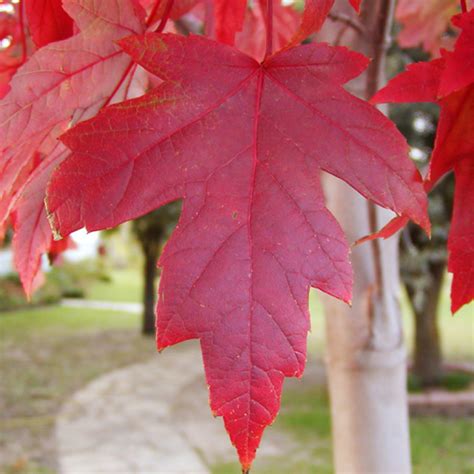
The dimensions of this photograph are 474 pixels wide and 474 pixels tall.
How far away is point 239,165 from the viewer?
0.45 metres

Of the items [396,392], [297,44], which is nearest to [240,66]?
[297,44]

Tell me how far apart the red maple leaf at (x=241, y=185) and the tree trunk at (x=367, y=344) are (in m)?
0.56

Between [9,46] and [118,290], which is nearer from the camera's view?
[9,46]

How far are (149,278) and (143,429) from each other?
323 centimetres

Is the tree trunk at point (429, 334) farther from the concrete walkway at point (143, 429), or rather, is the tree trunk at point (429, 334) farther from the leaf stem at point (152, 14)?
the leaf stem at point (152, 14)

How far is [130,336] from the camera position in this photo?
7648 millimetres

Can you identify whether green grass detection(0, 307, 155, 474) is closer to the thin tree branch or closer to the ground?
the ground

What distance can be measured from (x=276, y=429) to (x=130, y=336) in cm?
356

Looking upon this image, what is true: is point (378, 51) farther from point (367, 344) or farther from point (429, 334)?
point (429, 334)

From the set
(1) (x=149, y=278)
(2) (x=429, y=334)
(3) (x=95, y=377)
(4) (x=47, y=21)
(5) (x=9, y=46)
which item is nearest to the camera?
(4) (x=47, y=21)

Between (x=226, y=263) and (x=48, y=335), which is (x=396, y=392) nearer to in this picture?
(x=226, y=263)

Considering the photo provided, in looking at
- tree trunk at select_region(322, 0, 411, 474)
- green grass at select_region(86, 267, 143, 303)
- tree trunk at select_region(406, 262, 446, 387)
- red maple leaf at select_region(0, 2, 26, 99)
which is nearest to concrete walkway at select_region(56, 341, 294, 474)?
tree trunk at select_region(406, 262, 446, 387)

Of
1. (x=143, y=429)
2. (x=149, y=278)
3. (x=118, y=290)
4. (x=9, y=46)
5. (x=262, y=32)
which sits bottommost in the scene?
(x=143, y=429)

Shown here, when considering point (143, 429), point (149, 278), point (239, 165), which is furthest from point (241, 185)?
point (149, 278)
